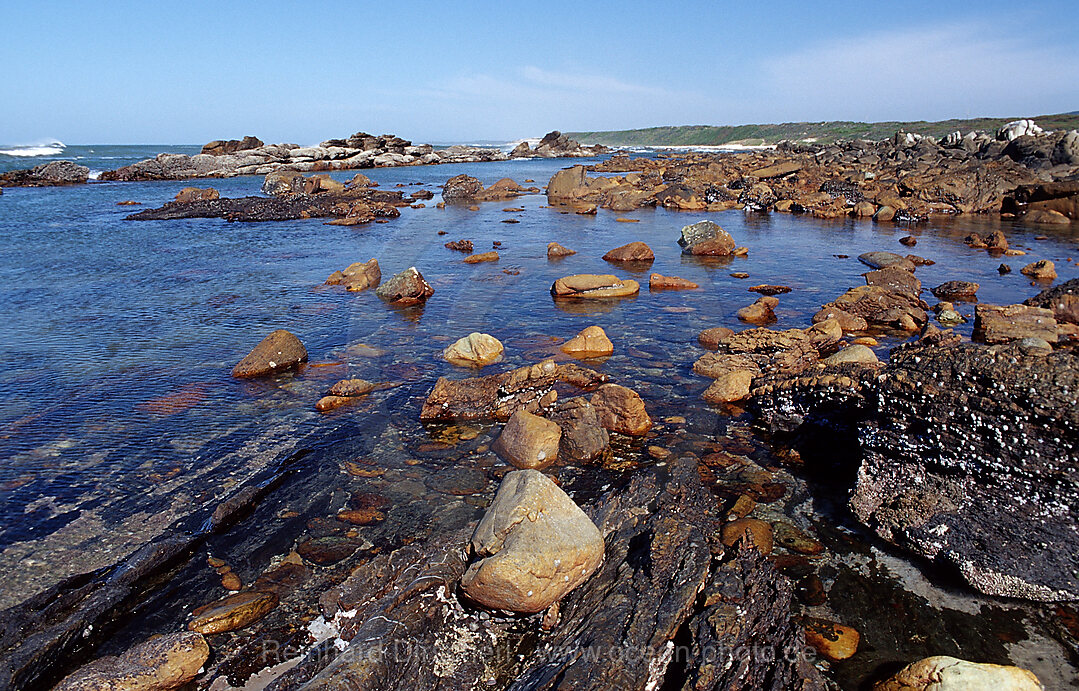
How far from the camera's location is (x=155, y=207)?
31922 millimetres

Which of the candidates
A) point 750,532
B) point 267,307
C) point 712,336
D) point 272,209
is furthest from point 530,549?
point 272,209

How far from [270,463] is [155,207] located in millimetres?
32441

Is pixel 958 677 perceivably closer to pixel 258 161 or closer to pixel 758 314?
pixel 758 314

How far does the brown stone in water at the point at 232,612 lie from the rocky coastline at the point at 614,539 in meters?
0.02

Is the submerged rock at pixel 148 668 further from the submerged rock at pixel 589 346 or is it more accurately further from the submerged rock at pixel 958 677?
the submerged rock at pixel 589 346

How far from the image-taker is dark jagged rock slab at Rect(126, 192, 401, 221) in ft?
94.1

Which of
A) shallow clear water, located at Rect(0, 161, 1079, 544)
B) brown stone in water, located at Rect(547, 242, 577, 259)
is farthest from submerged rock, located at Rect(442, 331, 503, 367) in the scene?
brown stone in water, located at Rect(547, 242, 577, 259)

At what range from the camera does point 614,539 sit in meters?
4.74

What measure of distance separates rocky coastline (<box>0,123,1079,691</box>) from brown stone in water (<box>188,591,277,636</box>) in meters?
0.02

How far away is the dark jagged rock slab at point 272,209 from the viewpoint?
28.7 meters

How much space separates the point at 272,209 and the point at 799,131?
120 meters

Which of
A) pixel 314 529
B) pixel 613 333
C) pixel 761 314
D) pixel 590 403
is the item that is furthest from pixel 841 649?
pixel 761 314

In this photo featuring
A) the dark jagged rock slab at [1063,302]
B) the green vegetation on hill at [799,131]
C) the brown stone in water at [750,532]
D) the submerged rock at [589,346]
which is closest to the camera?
the brown stone in water at [750,532]

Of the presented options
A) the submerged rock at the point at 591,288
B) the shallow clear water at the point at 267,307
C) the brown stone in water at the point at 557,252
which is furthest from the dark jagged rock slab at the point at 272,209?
the submerged rock at the point at 591,288
